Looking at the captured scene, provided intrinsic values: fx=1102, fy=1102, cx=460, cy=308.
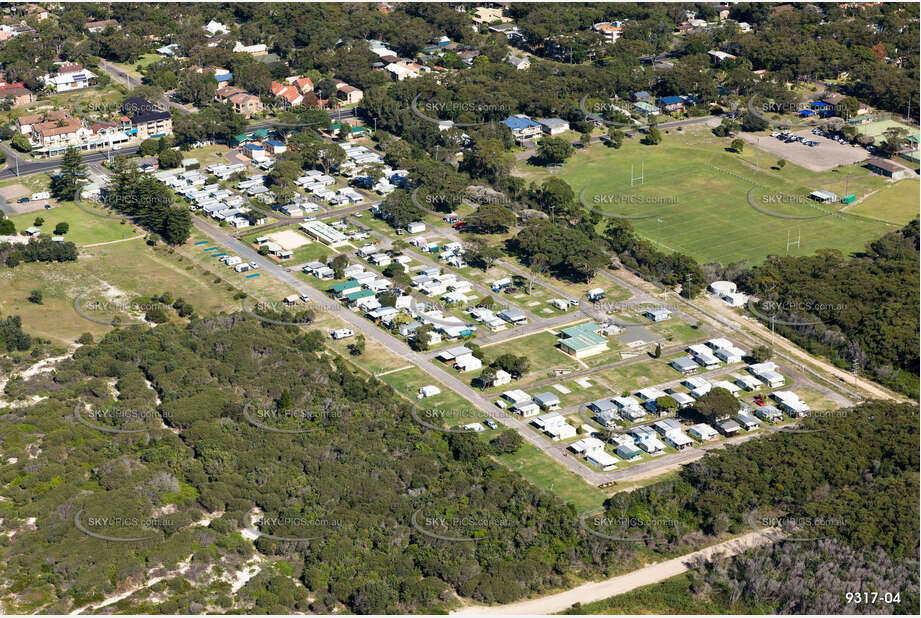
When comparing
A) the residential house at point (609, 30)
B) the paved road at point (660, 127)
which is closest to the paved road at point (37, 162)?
the paved road at point (660, 127)

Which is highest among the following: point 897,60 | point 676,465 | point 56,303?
point 897,60

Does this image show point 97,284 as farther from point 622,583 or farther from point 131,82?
point 131,82

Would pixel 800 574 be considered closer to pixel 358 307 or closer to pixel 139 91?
pixel 358 307

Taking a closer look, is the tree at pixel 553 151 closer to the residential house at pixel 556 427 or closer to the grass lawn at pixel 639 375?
the grass lawn at pixel 639 375

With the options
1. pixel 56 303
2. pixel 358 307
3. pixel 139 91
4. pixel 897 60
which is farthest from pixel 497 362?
pixel 897 60

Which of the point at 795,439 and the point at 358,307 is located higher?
the point at 795,439

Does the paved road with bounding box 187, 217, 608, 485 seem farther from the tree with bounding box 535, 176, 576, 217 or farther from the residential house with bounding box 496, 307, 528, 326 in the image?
the tree with bounding box 535, 176, 576, 217

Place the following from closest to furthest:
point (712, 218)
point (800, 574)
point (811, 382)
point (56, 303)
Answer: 1. point (800, 574)
2. point (811, 382)
3. point (56, 303)
4. point (712, 218)
